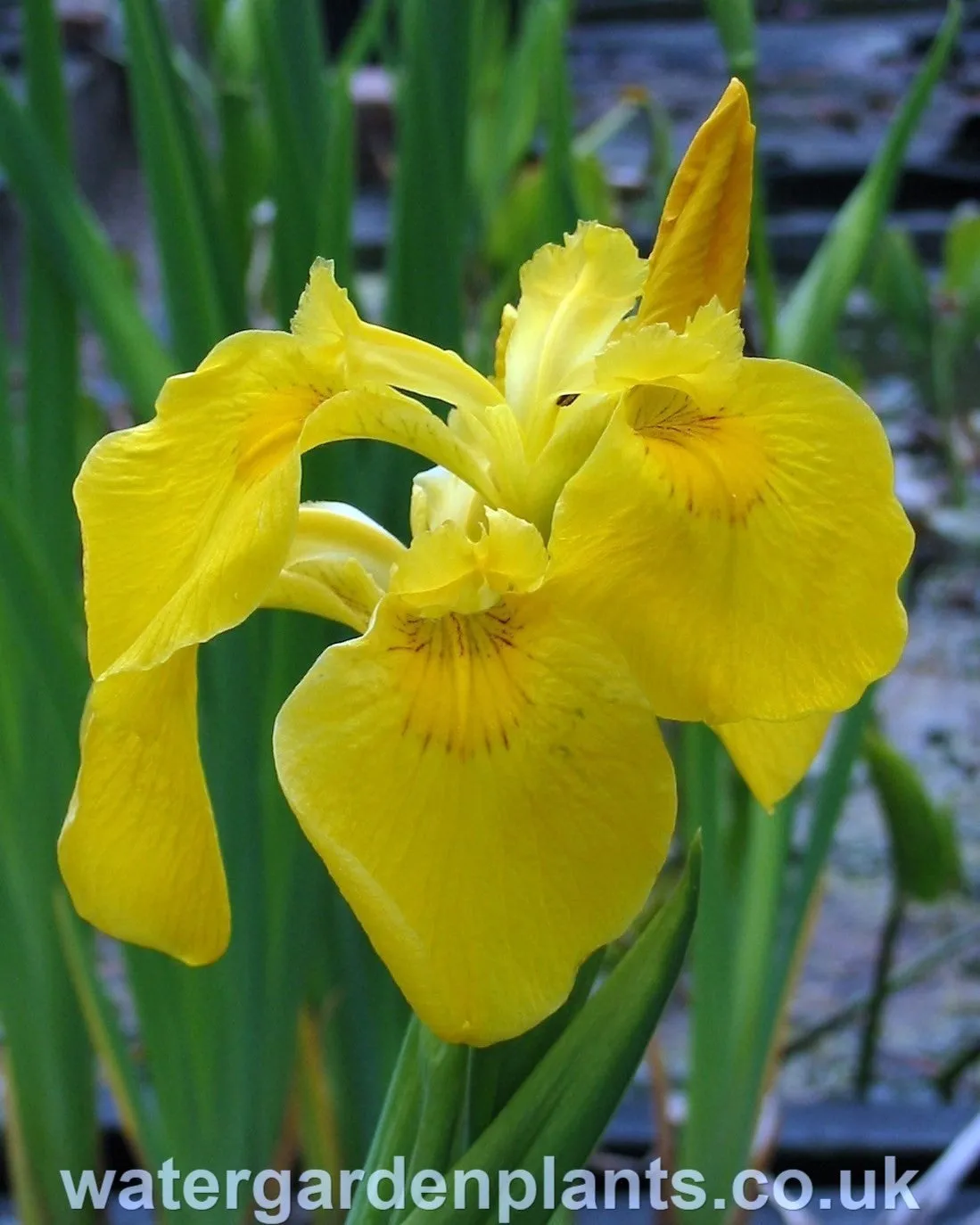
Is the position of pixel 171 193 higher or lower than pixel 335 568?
higher

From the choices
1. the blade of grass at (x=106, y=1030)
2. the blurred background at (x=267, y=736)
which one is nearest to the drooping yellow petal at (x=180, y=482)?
the blurred background at (x=267, y=736)

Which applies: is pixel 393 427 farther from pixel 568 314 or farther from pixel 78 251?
pixel 78 251

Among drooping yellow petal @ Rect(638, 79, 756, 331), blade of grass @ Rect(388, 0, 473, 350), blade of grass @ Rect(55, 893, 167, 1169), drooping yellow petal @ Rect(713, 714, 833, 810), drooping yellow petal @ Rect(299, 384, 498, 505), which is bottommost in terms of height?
blade of grass @ Rect(55, 893, 167, 1169)

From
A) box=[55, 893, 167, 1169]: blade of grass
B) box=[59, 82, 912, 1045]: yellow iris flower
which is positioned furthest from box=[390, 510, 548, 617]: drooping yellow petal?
box=[55, 893, 167, 1169]: blade of grass

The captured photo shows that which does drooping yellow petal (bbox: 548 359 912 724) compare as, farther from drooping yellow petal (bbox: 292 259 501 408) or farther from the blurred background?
the blurred background

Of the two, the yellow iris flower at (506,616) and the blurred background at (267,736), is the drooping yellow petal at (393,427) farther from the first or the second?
the blurred background at (267,736)

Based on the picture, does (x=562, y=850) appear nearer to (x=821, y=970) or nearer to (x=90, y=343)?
(x=821, y=970)

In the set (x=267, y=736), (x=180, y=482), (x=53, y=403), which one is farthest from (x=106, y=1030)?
(x=180, y=482)
